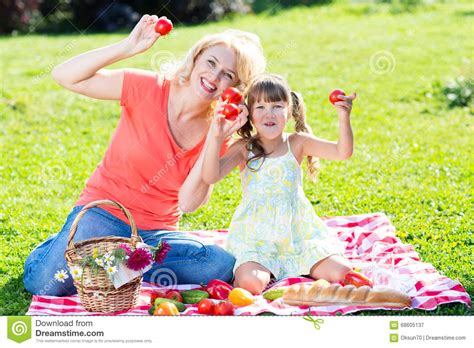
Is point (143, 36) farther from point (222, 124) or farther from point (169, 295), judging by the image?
point (169, 295)

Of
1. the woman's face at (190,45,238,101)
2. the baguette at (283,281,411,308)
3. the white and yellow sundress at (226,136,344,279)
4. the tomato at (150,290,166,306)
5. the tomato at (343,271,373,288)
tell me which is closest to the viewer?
the baguette at (283,281,411,308)

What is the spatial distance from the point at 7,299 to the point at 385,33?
30.1 feet

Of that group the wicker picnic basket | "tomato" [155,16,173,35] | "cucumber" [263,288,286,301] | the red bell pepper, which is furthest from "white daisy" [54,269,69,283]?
"tomato" [155,16,173,35]

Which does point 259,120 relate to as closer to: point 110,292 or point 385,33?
point 110,292

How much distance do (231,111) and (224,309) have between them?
0.97 meters

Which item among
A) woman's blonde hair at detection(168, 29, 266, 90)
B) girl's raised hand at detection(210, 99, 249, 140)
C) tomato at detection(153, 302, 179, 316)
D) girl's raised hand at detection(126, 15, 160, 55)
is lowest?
tomato at detection(153, 302, 179, 316)

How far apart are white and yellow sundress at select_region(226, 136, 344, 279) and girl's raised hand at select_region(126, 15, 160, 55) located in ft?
2.93

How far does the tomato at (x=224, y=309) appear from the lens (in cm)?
391

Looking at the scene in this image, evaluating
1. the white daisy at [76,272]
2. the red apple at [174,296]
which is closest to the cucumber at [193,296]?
the red apple at [174,296]

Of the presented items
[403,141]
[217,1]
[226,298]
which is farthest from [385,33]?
[226,298]

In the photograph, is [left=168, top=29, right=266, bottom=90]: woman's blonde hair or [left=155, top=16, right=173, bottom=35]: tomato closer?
[left=155, top=16, right=173, bottom=35]: tomato

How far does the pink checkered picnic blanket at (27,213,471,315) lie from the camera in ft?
13.1

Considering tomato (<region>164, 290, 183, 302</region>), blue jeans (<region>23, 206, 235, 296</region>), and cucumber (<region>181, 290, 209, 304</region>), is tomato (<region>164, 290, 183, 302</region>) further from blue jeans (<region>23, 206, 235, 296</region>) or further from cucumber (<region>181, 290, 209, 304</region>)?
blue jeans (<region>23, 206, 235, 296</region>)

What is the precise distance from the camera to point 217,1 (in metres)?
14.7
